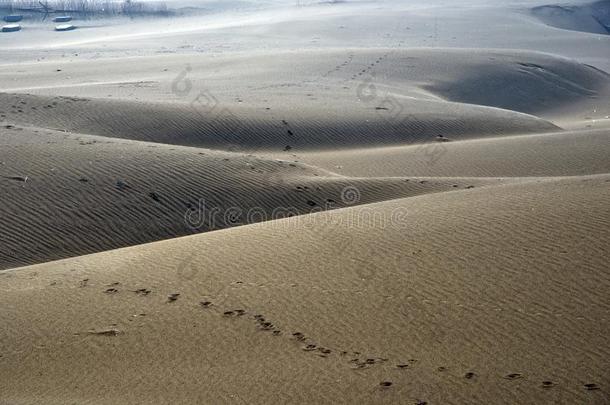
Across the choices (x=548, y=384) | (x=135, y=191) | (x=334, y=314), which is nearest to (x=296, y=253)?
(x=334, y=314)

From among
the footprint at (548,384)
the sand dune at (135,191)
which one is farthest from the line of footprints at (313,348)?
the sand dune at (135,191)

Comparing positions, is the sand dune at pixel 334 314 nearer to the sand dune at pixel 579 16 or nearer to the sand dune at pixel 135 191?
the sand dune at pixel 135 191

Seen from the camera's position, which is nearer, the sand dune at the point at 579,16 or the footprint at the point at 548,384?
the footprint at the point at 548,384

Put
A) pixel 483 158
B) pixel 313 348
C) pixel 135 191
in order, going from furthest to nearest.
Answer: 1. pixel 483 158
2. pixel 135 191
3. pixel 313 348

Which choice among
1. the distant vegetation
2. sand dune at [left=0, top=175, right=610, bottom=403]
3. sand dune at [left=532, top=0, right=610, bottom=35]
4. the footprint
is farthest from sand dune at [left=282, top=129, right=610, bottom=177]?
the distant vegetation

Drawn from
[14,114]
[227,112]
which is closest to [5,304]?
[14,114]

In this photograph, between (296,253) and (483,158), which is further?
(483,158)

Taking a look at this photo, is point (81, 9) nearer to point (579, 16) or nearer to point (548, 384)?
point (579, 16)

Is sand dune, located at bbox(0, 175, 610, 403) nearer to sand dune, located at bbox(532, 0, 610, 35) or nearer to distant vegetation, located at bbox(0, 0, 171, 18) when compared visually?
sand dune, located at bbox(532, 0, 610, 35)
